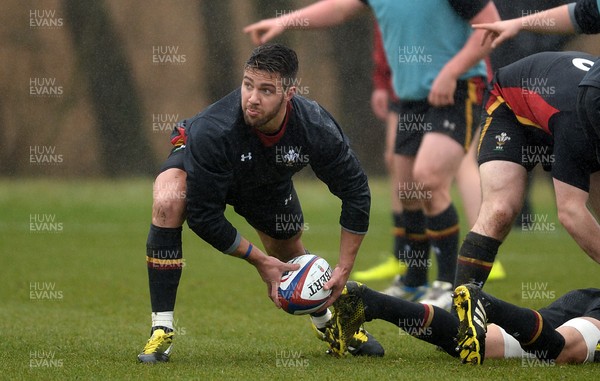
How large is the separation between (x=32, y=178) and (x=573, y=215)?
37.3 feet

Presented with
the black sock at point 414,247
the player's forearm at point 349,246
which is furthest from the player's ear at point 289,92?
the black sock at point 414,247

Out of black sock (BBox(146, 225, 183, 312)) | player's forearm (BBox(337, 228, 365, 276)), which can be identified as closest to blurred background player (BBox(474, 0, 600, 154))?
player's forearm (BBox(337, 228, 365, 276))

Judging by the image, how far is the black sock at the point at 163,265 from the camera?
495 centimetres

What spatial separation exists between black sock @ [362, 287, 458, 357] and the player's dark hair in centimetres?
104

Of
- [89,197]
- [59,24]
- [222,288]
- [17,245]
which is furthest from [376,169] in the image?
[222,288]

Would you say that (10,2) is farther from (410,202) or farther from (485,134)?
(485,134)

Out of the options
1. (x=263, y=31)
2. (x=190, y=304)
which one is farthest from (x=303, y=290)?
(x=190, y=304)

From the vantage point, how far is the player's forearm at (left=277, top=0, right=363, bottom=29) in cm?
662

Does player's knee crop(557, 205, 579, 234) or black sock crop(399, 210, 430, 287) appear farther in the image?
black sock crop(399, 210, 430, 287)

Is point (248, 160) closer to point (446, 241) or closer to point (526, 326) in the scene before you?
point (526, 326)

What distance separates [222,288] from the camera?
25.2 ft

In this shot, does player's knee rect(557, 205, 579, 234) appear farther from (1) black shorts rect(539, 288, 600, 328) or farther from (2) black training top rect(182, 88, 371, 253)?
(2) black training top rect(182, 88, 371, 253)

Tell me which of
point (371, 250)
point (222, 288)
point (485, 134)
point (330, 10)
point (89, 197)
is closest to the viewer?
point (485, 134)

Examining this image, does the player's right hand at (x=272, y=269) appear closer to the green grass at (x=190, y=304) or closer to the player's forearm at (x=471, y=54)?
the green grass at (x=190, y=304)
